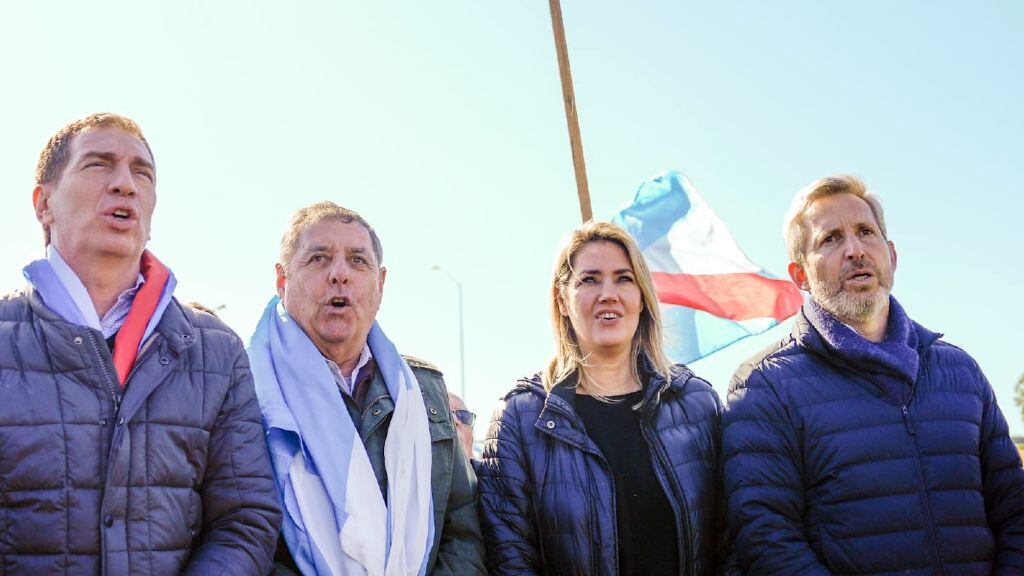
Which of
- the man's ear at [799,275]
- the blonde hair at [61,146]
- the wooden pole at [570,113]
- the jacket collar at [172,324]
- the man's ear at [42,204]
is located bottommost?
the jacket collar at [172,324]

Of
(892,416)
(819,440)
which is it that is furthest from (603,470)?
(892,416)

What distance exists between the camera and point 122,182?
3.39 metres

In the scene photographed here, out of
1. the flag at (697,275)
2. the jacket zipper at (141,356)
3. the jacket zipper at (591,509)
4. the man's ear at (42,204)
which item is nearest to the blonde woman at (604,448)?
the jacket zipper at (591,509)

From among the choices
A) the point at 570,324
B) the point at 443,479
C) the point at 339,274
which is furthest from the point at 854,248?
the point at 339,274

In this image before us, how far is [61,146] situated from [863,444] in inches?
132

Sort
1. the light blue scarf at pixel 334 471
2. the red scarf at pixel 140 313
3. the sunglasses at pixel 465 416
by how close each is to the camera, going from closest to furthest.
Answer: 1. the red scarf at pixel 140 313
2. the light blue scarf at pixel 334 471
3. the sunglasses at pixel 465 416

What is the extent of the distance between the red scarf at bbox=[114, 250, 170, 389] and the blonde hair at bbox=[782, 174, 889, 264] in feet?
9.26

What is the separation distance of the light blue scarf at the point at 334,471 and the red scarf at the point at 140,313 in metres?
0.64

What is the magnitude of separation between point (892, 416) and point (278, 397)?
2.56 metres

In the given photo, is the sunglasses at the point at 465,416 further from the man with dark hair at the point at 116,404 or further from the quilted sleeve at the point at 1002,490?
the quilted sleeve at the point at 1002,490

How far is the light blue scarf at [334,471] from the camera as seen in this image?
3.56 meters

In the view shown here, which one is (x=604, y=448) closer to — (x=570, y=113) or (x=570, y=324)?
(x=570, y=324)

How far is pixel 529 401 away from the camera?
4.18 m

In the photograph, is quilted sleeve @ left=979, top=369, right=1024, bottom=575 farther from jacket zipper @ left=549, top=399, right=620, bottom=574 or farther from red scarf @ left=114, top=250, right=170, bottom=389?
red scarf @ left=114, top=250, right=170, bottom=389
